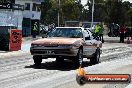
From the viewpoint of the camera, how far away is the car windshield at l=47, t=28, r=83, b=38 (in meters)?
17.7

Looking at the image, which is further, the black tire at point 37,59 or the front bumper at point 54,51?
the black tire at point 37,59

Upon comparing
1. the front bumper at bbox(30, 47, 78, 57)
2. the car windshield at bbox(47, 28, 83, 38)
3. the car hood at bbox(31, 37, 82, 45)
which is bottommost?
the front bumper at bbox(30, 47, 78, 57)

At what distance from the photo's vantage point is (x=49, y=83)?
12.0 m

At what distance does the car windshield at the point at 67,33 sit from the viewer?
697 inches

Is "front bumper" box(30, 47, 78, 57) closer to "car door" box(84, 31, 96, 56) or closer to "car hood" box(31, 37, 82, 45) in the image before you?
"car hood" box(31, 37, 82, 45)

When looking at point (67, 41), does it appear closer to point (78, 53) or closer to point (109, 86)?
point (78, 53)

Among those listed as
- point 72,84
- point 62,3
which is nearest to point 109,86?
point 72,84

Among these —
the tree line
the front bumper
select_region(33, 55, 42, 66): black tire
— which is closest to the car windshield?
select_region(33, 55, 42, 66): black tire

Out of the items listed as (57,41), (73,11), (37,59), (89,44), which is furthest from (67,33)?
(73,11)

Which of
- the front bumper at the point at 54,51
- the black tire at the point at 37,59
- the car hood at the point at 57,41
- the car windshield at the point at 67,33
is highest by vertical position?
the car windshield at the point at 67,33

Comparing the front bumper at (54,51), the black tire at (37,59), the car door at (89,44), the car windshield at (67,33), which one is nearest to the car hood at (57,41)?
the front bumper at (54,51)

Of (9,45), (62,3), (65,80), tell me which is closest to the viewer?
(65,80)

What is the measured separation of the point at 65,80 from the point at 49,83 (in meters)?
0.97

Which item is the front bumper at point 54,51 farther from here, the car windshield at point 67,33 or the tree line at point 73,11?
the tree line at point 73,11
